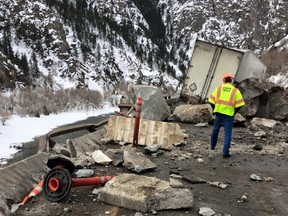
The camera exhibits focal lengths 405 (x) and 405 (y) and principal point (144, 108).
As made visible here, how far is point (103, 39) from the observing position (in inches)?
4370

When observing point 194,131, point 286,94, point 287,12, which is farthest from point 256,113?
point 287,12

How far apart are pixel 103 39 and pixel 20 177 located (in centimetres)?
10682

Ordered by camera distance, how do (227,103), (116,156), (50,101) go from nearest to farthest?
(116,156) → (227,103) → (50,101)

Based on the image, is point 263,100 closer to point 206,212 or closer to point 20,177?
point 20,177

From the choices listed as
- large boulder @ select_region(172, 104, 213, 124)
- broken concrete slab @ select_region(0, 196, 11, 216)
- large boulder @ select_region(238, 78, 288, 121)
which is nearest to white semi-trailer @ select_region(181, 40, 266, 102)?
large boulder @ select_region(238, 78, 288, 121)

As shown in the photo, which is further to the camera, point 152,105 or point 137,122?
point 152,105

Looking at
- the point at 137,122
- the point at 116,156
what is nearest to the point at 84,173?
the point at 116,156

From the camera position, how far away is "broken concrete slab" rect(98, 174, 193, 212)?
498 cm

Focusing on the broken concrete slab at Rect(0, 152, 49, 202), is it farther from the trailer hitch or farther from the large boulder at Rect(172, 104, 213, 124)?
the large boulder at Rect(172, 104, 213, 124)

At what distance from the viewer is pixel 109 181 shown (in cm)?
548

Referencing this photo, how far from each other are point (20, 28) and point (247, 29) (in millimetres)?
131369

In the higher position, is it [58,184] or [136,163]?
[58,184]

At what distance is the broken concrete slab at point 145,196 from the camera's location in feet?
16.4

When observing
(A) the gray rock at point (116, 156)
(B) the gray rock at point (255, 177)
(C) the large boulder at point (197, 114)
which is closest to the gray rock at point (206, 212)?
(B) the gray rock at point (255, 177)
